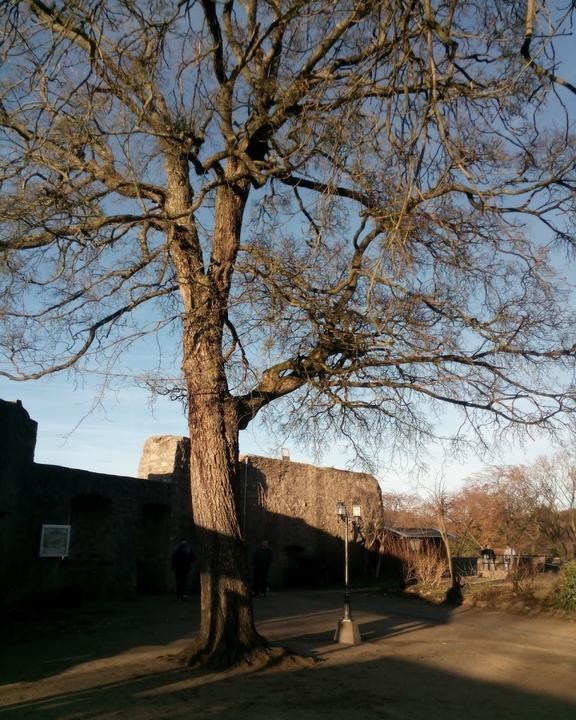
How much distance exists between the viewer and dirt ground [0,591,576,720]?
671 cm

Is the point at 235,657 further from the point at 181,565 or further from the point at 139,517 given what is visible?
the point at 139,517

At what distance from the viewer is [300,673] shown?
8.27 meters

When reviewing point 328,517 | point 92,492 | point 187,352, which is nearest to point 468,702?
point 187,352

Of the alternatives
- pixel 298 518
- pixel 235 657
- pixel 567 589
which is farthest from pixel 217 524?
pixel 298 518

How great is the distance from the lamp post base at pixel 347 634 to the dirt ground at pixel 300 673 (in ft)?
0.69

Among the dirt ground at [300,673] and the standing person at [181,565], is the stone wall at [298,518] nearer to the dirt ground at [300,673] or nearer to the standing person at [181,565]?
the standing person at [181,565]

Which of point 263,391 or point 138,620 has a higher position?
point 263,391

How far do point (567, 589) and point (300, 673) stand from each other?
29.1 ft

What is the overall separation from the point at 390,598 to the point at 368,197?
12946mm

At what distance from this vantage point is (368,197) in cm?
843

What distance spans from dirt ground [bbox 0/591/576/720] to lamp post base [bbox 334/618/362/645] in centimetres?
21

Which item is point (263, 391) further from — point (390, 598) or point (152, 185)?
point (390, 598)

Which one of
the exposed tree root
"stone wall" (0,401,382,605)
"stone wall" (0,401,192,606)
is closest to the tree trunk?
the exposed tree root

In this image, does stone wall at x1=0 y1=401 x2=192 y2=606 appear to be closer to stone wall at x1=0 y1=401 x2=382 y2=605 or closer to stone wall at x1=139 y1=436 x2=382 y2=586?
stone wall at x1=0 y1=401 x2=382 y2=605
